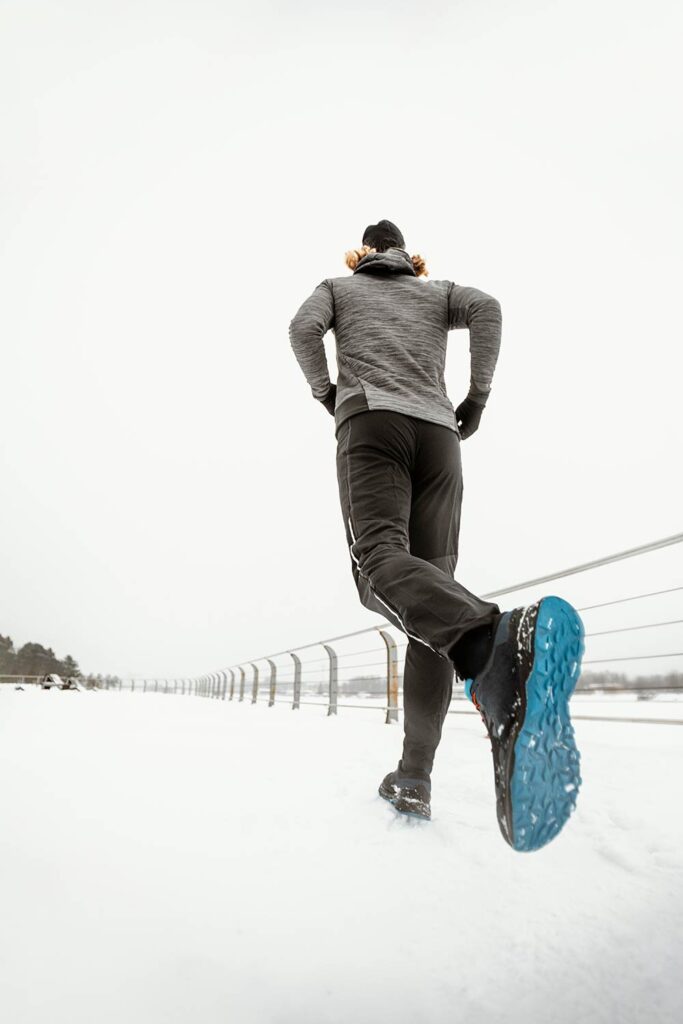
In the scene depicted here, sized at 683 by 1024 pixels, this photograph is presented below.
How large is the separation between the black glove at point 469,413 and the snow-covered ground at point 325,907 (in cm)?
118

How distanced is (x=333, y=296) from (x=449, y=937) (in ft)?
5.47

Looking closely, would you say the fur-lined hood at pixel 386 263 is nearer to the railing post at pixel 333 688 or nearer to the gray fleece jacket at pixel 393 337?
the gray fleece jacket at pixel 393 337

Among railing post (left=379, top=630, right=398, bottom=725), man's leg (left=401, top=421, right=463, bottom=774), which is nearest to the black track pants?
man's leg (left=401, top=421, right=463, bottom=774)

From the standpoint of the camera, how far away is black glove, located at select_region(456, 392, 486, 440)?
5.75 feet

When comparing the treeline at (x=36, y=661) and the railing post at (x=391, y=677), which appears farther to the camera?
the treeline at (x=36, y=661)

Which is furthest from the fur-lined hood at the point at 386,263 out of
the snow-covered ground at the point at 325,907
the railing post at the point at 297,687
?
the railing post at the point at 297,687

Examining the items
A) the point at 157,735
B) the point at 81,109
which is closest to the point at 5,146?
the point at 81,109

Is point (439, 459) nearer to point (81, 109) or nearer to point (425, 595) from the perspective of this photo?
point (425, 595)

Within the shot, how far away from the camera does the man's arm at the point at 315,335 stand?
1611 millimetres

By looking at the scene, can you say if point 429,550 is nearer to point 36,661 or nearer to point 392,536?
point 392,536

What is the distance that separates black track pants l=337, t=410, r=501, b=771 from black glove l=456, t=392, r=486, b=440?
0.71ft

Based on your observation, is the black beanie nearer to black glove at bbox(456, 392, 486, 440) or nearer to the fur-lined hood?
the fur-lined hood

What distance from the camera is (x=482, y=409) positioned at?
1750mm

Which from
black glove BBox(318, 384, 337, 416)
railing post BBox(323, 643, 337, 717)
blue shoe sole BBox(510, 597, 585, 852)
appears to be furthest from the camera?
railing post BBox(323, 643, 337, 717)
